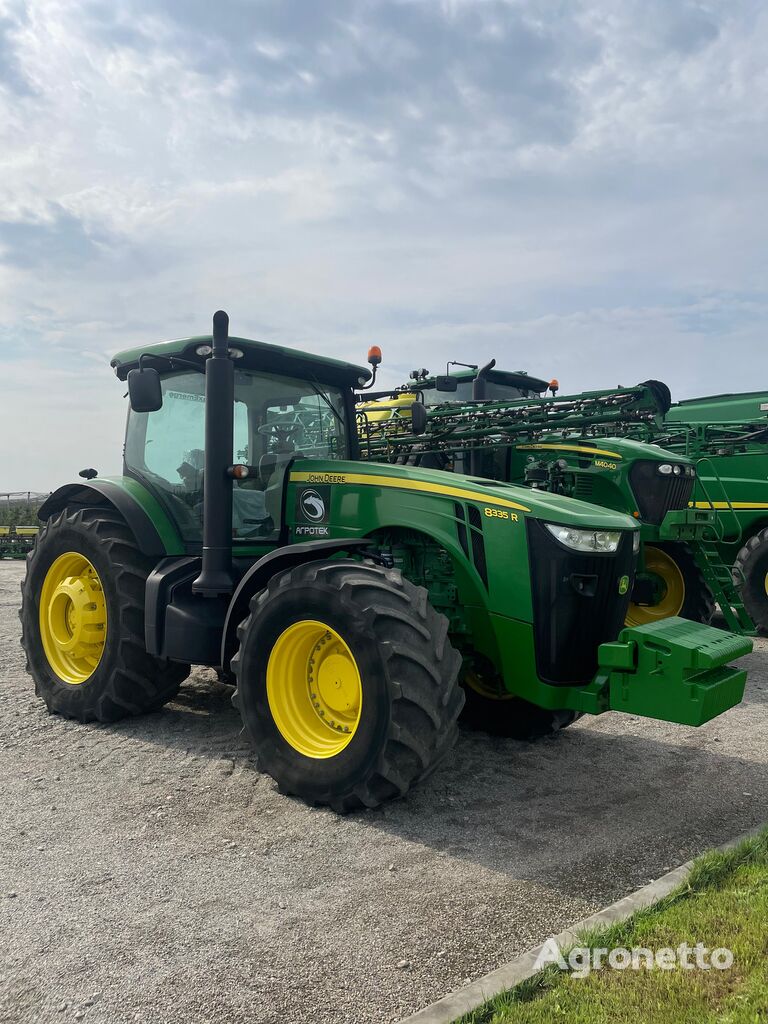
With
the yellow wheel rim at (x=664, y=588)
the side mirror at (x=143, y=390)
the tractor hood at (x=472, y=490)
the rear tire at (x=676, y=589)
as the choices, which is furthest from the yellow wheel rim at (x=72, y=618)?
the yellow wheel rim at (x=664, y=588)

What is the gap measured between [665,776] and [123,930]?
300 centimetres

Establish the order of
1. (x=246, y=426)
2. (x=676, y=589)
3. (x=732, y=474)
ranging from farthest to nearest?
(x=732, y=474) → (x=676, y=589) → (x=246, y=426)

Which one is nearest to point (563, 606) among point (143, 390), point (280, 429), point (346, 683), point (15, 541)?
point (346, 683)

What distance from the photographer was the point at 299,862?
11.4 feet

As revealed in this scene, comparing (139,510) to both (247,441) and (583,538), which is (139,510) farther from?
(583,538)

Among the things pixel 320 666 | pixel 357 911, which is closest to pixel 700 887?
pixel 357 911

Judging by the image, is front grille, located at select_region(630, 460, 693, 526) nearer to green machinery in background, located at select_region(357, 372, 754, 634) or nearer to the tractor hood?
green machinery in background, located at select_region(357, 372, 754, 634)

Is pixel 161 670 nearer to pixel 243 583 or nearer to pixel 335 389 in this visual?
pixel 243 583

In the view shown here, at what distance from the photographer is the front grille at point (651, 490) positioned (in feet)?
26.1

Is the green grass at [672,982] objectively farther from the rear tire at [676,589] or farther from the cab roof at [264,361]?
the rear tire at [676,589]

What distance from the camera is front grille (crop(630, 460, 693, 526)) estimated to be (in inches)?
313

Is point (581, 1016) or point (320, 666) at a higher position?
point (320, 666)

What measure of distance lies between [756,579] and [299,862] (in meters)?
7.11

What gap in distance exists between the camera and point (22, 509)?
28.1 metres
